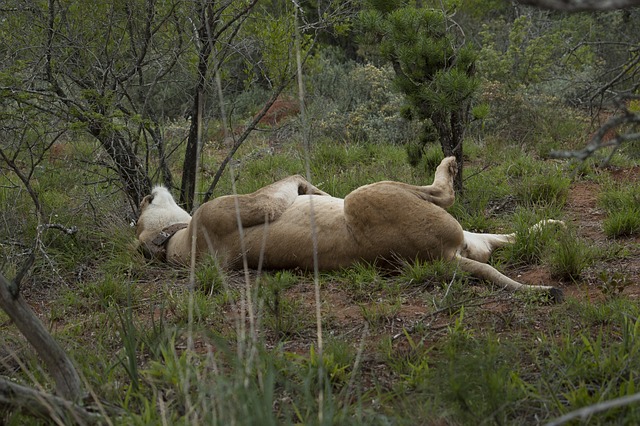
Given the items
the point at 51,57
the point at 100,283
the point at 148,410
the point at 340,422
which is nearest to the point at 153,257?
the point at 100,283

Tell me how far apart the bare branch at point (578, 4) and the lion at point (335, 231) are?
9.09ft

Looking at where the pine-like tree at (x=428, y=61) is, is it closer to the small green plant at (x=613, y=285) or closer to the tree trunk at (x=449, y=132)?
the tree trunk at (x=449, y=132)

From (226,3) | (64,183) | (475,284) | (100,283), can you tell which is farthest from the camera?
(64,183)

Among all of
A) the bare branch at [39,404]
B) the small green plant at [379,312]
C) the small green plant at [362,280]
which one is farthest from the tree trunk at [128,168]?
the bare branch at [39,404]

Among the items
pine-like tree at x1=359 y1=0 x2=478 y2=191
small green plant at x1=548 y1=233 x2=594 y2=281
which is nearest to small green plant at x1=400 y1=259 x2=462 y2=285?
small green plant at x1=548 y1=233 x2=594 y2=281

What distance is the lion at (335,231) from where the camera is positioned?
5242 mm

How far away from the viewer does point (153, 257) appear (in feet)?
20.4

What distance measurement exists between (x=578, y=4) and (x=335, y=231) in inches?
140

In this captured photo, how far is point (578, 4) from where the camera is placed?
206cm

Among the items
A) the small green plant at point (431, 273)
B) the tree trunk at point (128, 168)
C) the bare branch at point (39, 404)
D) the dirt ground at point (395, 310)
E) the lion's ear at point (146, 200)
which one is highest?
the tree trunk at point (128, 168)

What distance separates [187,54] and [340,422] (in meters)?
5.18

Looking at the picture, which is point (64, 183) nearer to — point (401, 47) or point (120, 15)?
point (120, 15)

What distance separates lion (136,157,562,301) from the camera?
524cm

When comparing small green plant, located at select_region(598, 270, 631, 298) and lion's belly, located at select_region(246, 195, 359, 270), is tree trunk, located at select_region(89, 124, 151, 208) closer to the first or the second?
lion's belly, located at select_region(246, 195, 359, 270)
